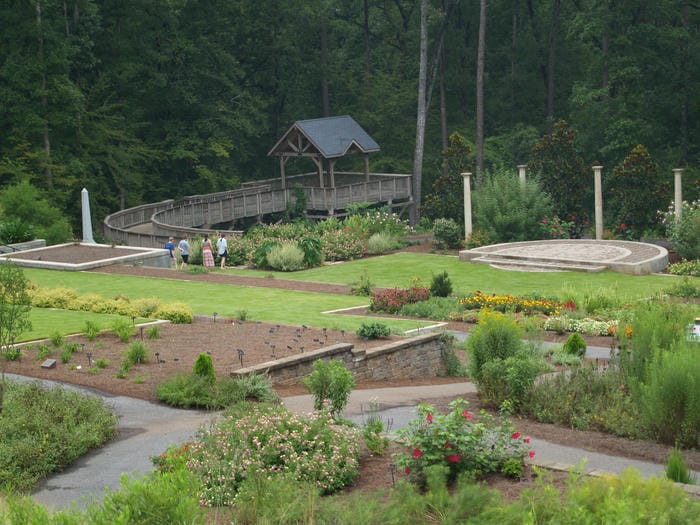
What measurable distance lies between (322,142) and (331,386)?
38.1 metres

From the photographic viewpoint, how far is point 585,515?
859cm

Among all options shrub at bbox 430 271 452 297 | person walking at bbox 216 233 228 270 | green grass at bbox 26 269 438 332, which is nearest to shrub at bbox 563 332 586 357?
green grass at bbox 26 269 438 332

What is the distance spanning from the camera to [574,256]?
32.7 metres

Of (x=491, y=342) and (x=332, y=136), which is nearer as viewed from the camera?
(x=491, y=342)

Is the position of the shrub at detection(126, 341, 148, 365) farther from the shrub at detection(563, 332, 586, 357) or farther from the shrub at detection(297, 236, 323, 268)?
the shrub at detection(297, 236, 323, 268)

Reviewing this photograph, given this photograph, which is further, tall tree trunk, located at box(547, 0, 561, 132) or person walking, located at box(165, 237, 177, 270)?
tall tree trunk, located at box(547, 0, 561, 132)

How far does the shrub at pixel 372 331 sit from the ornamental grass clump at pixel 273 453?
7.67m

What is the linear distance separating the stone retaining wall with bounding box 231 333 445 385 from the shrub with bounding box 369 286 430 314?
19.0 ft

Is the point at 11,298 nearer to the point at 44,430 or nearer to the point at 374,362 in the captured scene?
the point at 44,430

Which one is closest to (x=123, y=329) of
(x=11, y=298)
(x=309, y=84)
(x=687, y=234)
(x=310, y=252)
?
(x=11, y=298)

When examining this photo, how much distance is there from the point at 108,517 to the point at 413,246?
1211 inches

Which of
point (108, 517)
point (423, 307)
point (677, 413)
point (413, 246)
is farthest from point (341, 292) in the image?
point (108, 517)

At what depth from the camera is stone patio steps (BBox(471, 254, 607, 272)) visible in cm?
3130

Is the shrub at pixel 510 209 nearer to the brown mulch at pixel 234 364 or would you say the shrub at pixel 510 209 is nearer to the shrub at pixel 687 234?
the shrub at pixel 687 234
